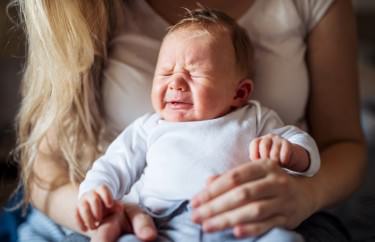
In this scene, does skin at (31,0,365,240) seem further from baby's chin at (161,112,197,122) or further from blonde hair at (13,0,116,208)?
baby's chin at (161,112,197,122)

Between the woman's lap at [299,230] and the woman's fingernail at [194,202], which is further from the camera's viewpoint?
the woman's lap at [299,230]

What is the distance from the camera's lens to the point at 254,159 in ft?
2.79

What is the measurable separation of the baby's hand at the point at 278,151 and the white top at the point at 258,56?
222 millimetres

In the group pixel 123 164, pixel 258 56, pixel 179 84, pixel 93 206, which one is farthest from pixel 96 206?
pixel 258 56

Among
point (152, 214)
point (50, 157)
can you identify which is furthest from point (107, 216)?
point (50, 157)

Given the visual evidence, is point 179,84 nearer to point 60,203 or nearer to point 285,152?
point 285,152

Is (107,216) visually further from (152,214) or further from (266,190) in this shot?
(266,190)

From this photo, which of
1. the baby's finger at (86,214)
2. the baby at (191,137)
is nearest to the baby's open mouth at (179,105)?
the baby at (191,137)

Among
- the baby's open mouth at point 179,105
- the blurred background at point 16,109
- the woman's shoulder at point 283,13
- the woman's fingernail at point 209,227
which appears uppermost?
the woman's shoulder at point 283,13

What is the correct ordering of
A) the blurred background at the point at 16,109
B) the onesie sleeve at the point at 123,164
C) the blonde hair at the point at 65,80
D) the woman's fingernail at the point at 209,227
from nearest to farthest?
the woman's fingernail at the point at 209,227 < the onesie sleeve at the point at 123,164 < the blonde hair at the point at 65,80 < the blurred background at the point at 16,109

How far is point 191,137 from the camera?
0.90 m

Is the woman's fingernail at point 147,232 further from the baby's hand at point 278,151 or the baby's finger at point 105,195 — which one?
the baby's hand at point 278,151

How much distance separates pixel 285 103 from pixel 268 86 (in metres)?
0.04

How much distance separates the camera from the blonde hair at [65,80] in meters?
1.03
